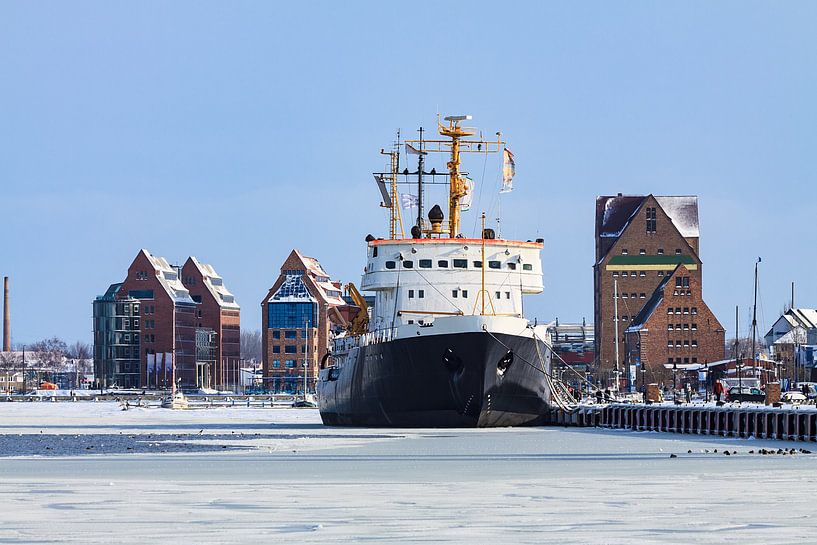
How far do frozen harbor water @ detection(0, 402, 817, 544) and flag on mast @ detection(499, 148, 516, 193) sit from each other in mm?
27620

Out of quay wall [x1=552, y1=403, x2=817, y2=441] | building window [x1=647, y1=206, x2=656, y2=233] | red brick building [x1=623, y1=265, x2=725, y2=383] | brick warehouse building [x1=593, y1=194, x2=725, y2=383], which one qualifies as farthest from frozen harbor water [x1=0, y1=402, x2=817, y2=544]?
building window [x1=647, y1=206, x2=656, y2=233]

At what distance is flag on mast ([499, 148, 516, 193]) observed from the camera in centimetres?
6938

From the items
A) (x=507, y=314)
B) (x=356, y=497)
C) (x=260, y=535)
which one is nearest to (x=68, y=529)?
(x=260, y=535)

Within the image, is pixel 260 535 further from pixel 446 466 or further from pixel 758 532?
pixel 446 466

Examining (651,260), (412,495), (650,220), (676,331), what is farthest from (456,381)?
(650,220)

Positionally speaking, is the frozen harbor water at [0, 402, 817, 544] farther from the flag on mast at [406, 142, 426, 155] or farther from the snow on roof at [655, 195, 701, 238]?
the snow on roof at [655, 195, 701, 238]

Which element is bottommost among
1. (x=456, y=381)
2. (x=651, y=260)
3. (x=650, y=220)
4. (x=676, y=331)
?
(x=456, y=381)

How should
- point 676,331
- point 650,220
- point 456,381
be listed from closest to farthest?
point 456,381 < point 676,331 < point 650,220

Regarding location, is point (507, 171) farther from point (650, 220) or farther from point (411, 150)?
point (650, 220)

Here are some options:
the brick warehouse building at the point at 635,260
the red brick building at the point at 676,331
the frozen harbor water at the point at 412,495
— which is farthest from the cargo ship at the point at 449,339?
the brick warehouse building at the point at 635,260

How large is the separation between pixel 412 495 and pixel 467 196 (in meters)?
45.6

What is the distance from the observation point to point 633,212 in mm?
183750

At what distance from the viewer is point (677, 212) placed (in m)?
186

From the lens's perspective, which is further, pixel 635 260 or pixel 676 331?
pixel 635 260
